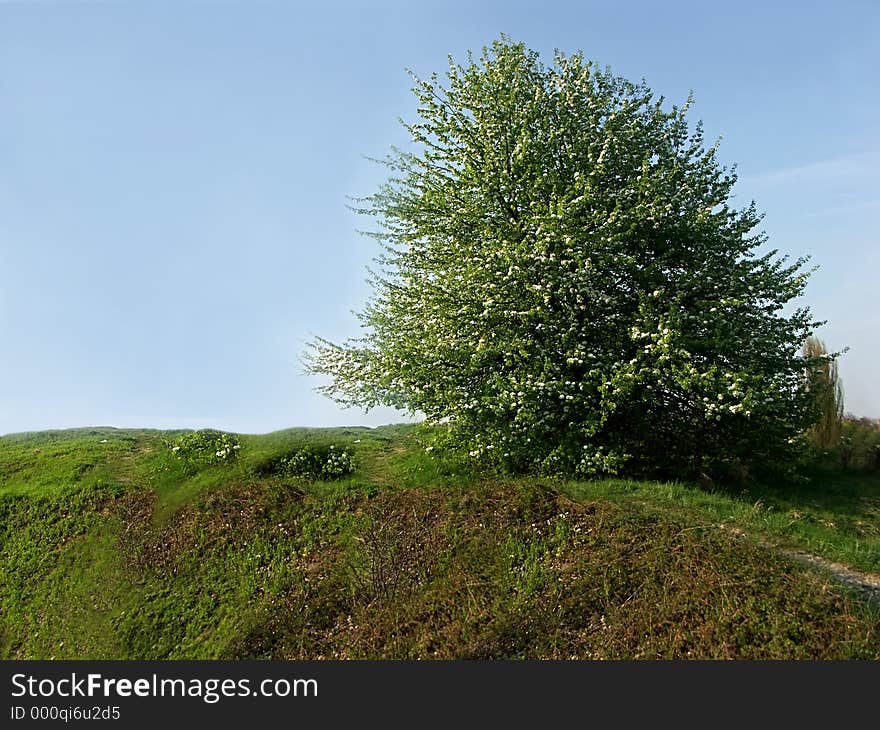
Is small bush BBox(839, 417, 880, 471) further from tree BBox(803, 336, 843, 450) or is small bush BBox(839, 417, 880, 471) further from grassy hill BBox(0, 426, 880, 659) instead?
grassy hill BBox(0, 426, 880, 659)

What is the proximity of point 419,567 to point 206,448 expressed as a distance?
947 cm

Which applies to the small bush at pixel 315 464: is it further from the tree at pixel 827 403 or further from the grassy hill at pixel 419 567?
the tree at pixel 827 403

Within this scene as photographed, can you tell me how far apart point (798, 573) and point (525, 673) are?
4.80 m

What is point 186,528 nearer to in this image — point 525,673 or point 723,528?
point 525,673

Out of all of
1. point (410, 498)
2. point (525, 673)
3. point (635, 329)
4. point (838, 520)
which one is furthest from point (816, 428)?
point (525, 673)

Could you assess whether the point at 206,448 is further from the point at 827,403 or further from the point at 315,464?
the point at 827,403

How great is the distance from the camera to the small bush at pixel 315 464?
1653cm

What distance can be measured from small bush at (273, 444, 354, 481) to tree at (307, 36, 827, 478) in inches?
89.9

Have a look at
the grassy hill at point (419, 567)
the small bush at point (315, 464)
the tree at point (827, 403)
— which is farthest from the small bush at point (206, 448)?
the tree at point (827, 403)

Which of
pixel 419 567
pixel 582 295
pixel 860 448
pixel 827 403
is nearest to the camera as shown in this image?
pixel 419 567

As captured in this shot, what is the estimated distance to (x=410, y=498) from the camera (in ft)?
46.3

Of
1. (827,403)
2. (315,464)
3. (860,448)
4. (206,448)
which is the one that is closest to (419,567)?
(315,464)

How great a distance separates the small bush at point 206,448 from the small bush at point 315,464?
1673 millimetres

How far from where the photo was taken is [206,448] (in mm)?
18766
